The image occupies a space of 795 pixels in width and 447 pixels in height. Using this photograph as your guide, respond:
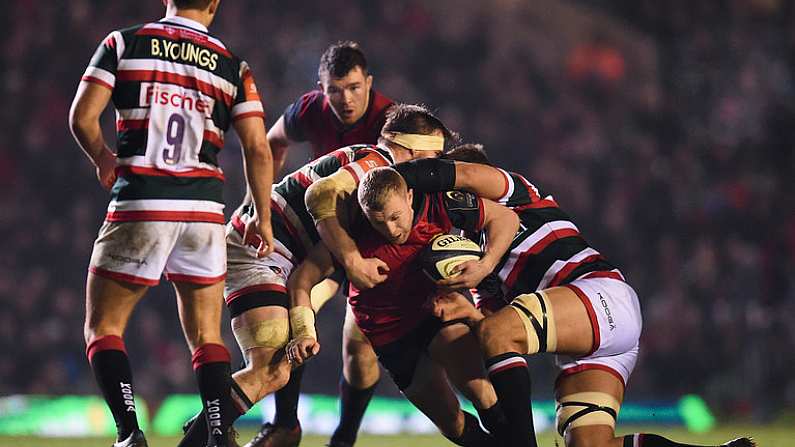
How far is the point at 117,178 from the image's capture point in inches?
163

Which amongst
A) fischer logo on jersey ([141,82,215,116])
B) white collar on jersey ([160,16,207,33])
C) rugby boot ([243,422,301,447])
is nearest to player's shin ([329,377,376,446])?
rugby boot ([243,422,301,447])

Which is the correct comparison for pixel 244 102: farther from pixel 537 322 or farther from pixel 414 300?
pixel 537 322

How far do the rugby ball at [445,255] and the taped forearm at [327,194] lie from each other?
0.43 metres

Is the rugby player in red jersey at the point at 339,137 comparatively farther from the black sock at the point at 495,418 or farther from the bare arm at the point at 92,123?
the bare arm at the point at 92,123

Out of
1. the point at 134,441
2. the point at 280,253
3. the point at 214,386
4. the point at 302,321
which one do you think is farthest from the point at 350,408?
the point at 134,441

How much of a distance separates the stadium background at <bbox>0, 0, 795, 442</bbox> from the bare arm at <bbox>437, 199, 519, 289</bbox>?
5.39 meters

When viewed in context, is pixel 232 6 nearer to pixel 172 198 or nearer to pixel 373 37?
pixel 373 37

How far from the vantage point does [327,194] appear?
4598 millimetres

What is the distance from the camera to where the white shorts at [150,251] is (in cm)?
407

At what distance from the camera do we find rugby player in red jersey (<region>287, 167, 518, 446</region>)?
4.43 m

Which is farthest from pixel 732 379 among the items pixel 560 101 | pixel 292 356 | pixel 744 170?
pixel 292 356

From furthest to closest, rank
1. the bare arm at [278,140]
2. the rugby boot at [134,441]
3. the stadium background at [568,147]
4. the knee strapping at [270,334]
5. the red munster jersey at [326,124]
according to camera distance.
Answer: the stadium background at [568,147] < the bare arm at [278,140] < the red munster jersey at [326,124] < the knee strapping at [270,334] < the rugby boot at [134,441]

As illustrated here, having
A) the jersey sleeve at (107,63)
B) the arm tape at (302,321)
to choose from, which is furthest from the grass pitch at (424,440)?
the jersey sleeve at (107,63)

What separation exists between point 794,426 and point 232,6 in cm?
781
